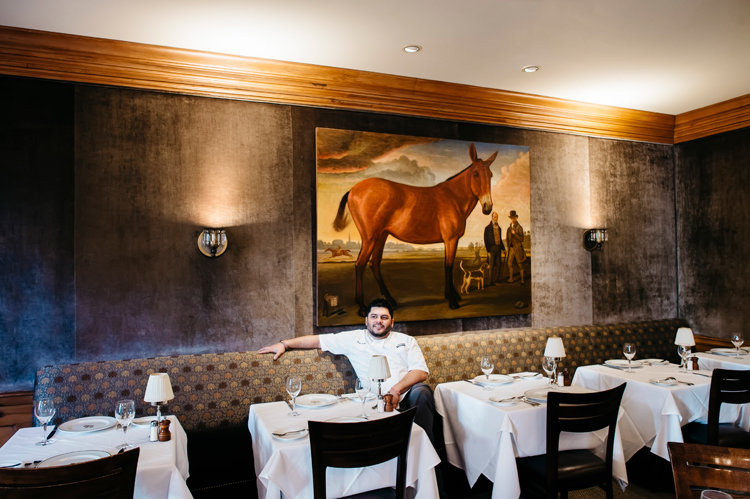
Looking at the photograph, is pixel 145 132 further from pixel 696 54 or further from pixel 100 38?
pixel 696 54

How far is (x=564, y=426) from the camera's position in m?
2.84

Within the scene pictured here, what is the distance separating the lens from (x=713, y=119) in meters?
5.43

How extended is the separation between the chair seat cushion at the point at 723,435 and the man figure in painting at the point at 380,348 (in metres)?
1.88

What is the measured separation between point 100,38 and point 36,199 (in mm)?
1240

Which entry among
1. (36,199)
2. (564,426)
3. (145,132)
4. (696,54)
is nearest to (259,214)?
(145,132)

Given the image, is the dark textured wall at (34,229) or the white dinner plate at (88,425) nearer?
the white dinner plate at (88,425)

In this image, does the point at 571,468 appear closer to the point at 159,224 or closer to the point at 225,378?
the point at 225,378

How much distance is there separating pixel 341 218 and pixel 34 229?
7.36ft

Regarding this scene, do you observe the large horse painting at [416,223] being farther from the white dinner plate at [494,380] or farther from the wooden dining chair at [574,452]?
the wooden dining chair at [574,452]

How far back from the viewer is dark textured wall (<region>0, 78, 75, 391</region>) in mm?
3465

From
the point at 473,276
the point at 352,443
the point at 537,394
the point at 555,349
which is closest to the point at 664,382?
the point at 555,349

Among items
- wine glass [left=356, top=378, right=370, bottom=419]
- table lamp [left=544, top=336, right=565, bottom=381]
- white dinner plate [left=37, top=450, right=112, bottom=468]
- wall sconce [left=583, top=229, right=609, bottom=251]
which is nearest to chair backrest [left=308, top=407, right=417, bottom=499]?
wine glass [left=356, top=378, right=370, bottom=419]

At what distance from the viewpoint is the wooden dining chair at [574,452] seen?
282 centimetres

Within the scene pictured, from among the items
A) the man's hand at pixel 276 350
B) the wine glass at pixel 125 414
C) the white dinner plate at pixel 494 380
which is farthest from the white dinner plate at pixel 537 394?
the wine glass at pixel 125 414
